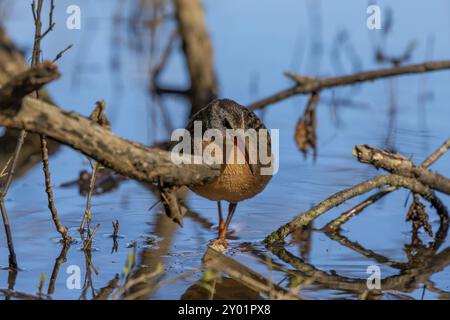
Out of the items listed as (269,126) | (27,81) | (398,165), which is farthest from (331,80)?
(27,81)

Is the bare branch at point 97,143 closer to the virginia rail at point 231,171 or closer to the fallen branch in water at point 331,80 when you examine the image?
the virginia rail at point 231,171

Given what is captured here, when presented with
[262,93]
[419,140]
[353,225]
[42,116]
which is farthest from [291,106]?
[42,116]

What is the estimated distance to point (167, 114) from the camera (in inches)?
413

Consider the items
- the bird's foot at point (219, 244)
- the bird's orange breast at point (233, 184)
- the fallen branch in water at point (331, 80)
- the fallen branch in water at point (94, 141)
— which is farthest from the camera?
the fallen branch in water at point (331, 80)

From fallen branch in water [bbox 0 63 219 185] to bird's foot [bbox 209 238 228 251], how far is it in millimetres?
1389

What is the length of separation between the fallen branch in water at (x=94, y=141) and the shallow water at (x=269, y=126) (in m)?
0.94

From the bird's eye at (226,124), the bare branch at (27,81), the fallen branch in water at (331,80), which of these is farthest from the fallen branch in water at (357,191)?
the bare branch at (27,81)

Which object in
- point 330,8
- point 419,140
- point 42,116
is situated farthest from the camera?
point 330,8

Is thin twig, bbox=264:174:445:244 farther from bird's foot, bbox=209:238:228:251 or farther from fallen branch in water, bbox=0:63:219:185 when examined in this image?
fallen branch in water, bbox=0:63:219:185

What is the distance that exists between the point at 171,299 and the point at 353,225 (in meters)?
1.99

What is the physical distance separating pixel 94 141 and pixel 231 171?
5.77 ft

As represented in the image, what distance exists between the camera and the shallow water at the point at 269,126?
566cm

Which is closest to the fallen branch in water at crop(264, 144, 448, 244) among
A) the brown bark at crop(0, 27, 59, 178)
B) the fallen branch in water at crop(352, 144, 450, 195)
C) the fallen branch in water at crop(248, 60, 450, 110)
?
the fallen branch in water at crop(352, 144, 450, 195)

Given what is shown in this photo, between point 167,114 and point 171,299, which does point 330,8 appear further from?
point 171,299
